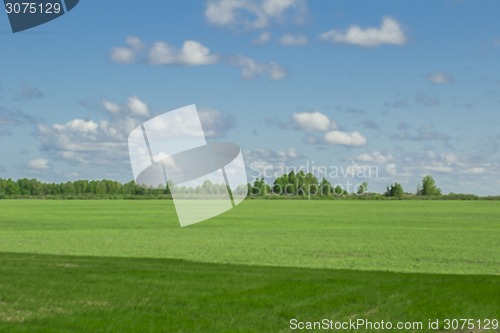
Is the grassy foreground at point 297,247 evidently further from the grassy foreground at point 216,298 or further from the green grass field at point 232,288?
the grassy foreground at point 216,298

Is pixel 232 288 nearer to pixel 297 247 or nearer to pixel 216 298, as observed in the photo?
pixel 216 298

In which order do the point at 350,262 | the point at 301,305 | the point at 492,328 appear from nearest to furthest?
the point at 492,328 < the point at 301,305 < the point at 350,262

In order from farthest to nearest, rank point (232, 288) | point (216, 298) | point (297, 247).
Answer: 1. point (297, 247)
2. point (232, 288)
3. point (216, 298)

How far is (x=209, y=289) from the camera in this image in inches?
542

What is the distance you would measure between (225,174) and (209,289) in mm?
16220

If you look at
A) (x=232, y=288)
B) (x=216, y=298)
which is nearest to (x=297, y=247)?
(x=232, y=288)

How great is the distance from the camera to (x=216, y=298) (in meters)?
12.6

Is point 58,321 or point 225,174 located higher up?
point 225,174

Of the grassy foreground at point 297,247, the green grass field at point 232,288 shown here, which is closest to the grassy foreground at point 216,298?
the green grass field at point 232,288

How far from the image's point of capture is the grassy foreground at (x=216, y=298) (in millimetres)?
10664

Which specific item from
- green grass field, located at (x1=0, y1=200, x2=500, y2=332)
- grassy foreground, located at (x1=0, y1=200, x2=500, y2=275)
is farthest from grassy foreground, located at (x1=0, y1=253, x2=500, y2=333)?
grassy foreground, located at (x1=0, y1=200, x2=500, y2=275)

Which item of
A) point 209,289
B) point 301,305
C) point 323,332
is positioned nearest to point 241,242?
point 209,289

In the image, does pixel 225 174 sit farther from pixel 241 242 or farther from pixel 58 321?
pixel 58 321

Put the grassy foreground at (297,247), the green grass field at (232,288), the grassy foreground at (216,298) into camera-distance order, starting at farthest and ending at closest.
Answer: the grassy foreground at (297,247) < the green grass field at (232,288) < the grassy foreground at (216,298)
